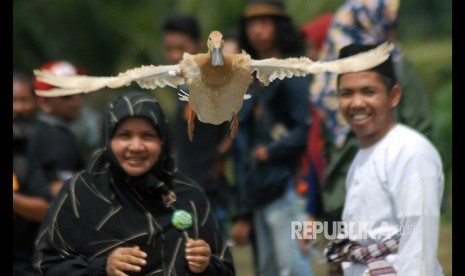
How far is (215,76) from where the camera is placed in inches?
157

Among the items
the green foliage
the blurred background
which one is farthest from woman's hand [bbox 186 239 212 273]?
the green foliage

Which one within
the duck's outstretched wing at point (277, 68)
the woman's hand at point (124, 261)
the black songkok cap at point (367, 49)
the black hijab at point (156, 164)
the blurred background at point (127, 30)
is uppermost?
the blurred background at point (127, 30)

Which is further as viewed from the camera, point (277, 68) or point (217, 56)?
point (277, 68)

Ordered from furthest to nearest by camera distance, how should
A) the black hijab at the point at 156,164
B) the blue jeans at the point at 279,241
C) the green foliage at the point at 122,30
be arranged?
the green foliage at the point at 122,30 → the blue jeans at the point at 279,241 → the black hijab at the point at 156,164

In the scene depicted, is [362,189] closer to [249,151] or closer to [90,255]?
[90,255]

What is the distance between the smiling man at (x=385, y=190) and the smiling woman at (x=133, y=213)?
0.55 m

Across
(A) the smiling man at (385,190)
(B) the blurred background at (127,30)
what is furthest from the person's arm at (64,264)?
(B) the blurred background at (127,30)

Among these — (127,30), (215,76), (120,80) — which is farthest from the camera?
(127,30)

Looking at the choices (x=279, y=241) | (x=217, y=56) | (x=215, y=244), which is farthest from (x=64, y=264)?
(x=279, y=241)

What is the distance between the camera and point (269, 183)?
6.13m

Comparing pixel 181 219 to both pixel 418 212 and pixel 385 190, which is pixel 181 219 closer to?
pixel 385 190

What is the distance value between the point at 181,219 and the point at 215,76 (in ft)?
2.75

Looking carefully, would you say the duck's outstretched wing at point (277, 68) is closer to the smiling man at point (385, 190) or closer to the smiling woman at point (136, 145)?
the smiling man at point (385, 190)

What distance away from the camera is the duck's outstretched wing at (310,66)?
4234mm
